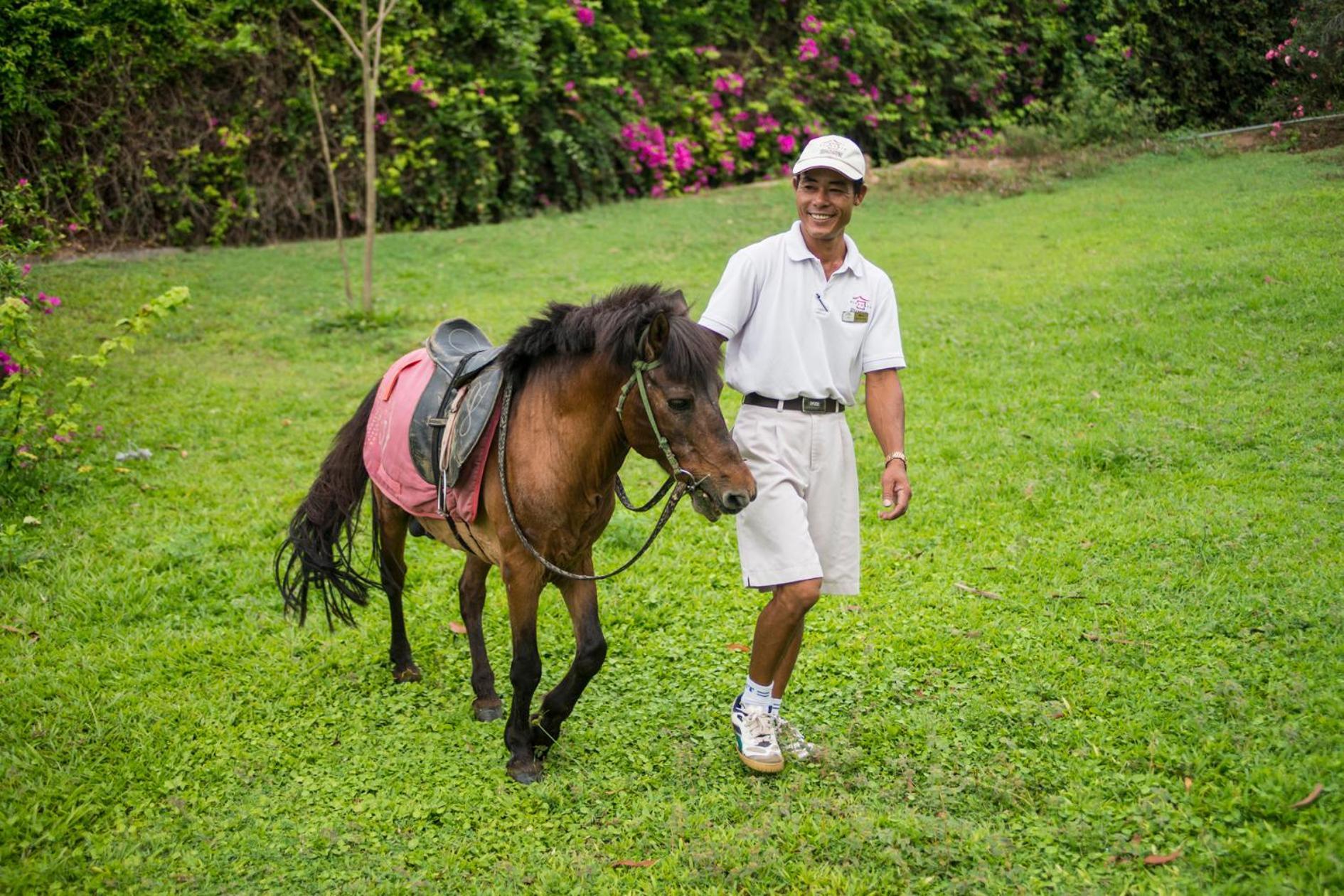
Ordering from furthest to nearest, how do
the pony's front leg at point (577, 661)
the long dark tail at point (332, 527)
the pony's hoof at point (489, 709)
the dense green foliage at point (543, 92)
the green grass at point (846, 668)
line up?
the dense green foliage at point (543, 92), the long dark tail at point (332, 527), the pony's hoof at point (489, 709), the pony's front leg at point (577, 661), the green grass at point (846, 668)

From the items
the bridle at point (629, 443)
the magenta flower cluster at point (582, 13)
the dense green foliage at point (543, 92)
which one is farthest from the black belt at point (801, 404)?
the magenta flower cluster at point (582, 13)

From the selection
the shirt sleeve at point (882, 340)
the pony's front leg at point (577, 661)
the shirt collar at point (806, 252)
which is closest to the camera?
the shirt collar at point (806, 252)

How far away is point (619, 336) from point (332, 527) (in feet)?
6.48

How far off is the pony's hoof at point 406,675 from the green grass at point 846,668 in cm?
7

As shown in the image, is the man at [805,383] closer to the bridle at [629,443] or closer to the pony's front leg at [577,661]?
the bridle at [629,443]

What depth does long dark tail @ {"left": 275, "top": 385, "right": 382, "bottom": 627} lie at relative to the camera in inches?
182

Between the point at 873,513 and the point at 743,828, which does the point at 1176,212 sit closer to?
the point at 873,513

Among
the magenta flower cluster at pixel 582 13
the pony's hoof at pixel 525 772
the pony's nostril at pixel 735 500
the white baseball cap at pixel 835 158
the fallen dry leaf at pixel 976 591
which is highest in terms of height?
the magenta flower cluster at pixel 582 13

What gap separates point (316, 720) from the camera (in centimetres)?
426

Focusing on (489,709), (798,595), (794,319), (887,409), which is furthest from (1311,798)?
(489,709)

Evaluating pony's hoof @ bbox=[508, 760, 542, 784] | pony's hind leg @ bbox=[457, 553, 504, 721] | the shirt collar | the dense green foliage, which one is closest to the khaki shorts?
the shirt collar

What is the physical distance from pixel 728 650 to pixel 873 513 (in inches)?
66.7

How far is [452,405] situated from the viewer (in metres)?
4.08

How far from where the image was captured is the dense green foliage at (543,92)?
11664 mm
